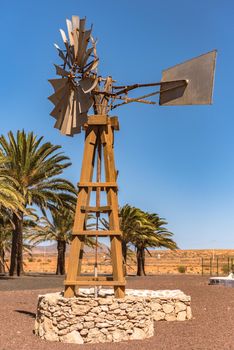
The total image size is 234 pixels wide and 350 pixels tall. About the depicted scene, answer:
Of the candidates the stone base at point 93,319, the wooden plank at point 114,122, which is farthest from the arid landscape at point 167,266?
the stone base at point 93,319

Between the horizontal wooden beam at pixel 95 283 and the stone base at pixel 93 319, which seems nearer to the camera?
the stone base at pixel 93 319

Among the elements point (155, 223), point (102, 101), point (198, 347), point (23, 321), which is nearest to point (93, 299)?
point (198, 347)

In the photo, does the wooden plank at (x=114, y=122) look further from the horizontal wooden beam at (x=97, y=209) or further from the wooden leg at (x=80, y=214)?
the horizontal wooden beam at (x=97, y=209)

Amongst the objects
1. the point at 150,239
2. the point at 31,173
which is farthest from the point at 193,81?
the point at 150,239

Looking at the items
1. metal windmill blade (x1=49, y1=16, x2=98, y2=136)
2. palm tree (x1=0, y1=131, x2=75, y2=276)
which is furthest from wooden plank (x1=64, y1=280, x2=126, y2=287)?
palm tree (x1=0, y1=131, x2=75, y2=276)

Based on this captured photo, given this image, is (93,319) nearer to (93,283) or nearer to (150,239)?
(93,283)

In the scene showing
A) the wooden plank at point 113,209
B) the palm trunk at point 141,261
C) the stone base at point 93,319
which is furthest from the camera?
the palm trunk at point 141,261

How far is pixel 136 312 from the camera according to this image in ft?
29.6

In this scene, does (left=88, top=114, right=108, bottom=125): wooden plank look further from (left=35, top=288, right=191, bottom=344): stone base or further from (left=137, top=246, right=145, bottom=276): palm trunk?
(left=137, top=246, right=145, bottom=276): palm trunk

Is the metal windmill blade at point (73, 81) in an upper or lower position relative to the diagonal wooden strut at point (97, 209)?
upper

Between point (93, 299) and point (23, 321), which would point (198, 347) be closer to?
point (93, 299)

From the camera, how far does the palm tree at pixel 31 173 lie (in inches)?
1077

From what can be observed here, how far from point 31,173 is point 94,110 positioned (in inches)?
713

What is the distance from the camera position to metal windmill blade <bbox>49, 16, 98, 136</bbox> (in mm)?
9789
